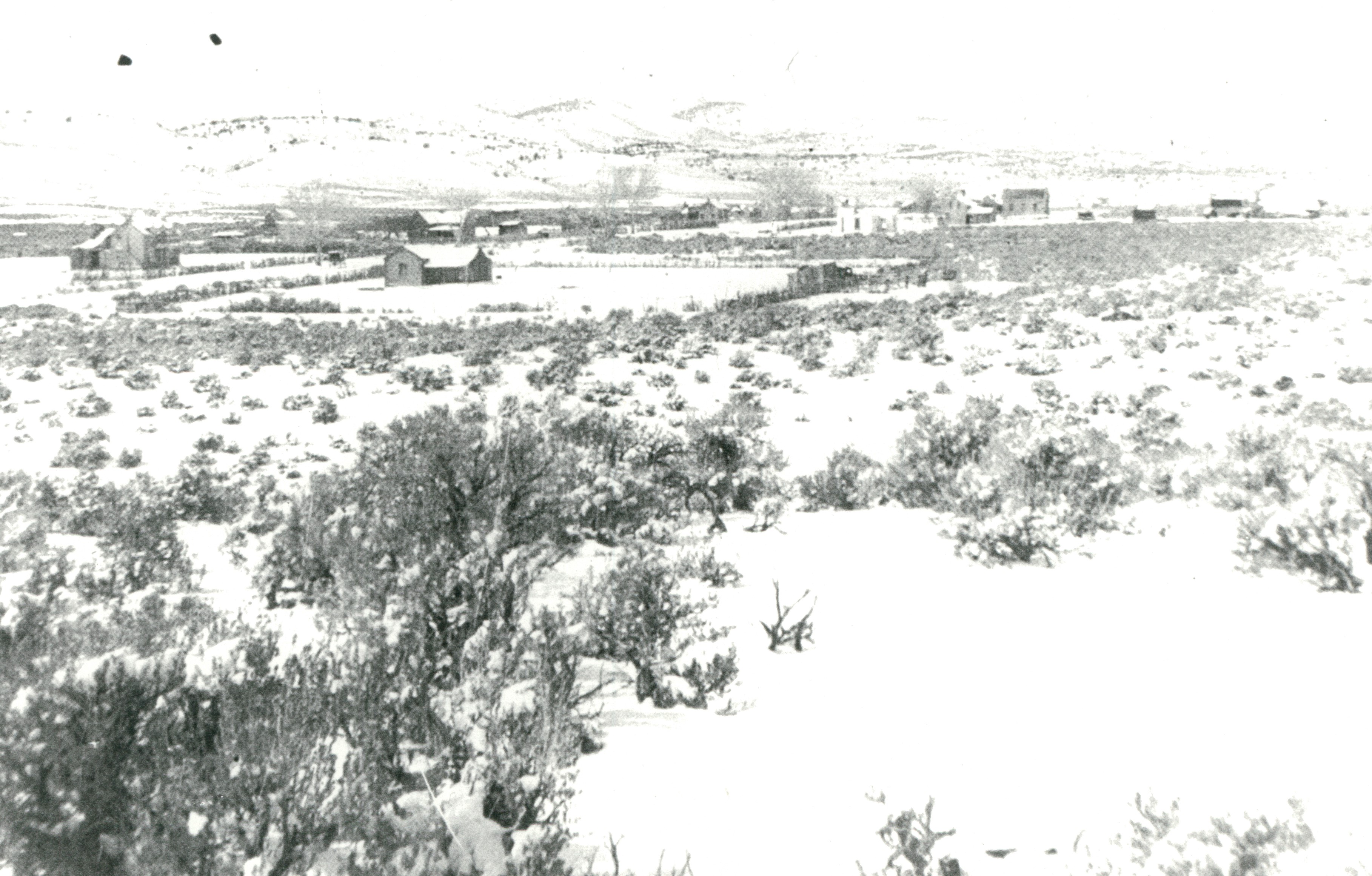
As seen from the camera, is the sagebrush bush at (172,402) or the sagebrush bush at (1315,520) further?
the sagebrush bush at (172,402)

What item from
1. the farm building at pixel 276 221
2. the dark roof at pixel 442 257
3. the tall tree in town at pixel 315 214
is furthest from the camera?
the farm building at pixel 276 221

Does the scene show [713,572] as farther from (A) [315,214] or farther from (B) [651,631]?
(A) [315,214]

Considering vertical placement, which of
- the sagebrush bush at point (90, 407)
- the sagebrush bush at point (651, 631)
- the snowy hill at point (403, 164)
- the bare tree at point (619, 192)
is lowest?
the sagebrush bush at point (90, 407)

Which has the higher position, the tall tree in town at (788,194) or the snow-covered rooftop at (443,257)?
the tall tree in town at (788,194)

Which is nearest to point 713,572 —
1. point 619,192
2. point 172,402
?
point 172,402

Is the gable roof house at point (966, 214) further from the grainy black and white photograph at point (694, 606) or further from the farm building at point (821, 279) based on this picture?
the grainy black and white photograph at point (694, 606)

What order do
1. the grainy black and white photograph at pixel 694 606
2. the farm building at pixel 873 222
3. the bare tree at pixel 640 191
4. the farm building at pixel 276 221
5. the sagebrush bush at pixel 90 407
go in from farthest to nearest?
the bare tree at pixel 640 191 → the farm building at pixel 873 222 → the farm building at pixel 276 221 → the sagebrush bush at pixel 90 407 → the grainy black and white photograph at pixel 694 606

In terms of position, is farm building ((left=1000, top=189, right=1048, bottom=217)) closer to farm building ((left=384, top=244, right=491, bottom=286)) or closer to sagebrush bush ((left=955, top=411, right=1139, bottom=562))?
farm building ((left=384, top=244, right=491, bottom=286))

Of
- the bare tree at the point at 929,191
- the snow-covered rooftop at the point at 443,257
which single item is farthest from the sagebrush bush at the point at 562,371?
the bare tree at the point at 929,191
